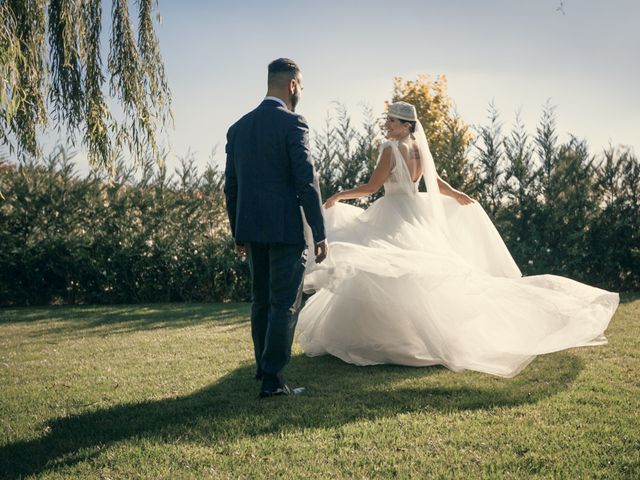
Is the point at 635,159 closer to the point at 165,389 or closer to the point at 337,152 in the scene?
the point at 337,152

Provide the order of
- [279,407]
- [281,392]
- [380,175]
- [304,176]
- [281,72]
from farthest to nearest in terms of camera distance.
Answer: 1. [380,175]
2. [281,72]
3. [281,392]
4. [304,176]
5. [279,407]

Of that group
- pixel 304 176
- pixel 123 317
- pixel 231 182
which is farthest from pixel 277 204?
pixel 123 317

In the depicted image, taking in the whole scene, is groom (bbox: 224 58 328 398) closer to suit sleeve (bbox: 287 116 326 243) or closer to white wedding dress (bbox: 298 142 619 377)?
suit sleeve (bbox: 287 116 326 243)

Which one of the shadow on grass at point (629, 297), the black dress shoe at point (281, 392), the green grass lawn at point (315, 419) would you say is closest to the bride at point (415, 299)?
the green grass lawn at point (315, 419)

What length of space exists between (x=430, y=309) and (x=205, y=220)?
296 inches

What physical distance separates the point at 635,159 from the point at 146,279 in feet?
31.0

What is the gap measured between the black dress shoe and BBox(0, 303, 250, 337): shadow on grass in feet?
12.8

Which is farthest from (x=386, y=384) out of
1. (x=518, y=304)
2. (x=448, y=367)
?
(x=518, y=304)

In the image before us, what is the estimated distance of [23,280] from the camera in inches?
448

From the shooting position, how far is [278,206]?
14.3 feet

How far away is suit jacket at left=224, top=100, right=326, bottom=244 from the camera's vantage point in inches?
170

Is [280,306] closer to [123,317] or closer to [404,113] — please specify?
[404,113]

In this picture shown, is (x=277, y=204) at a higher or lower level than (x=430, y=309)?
higher

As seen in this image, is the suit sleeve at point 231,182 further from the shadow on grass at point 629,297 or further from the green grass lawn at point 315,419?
the shadow on grass at point 629,297
